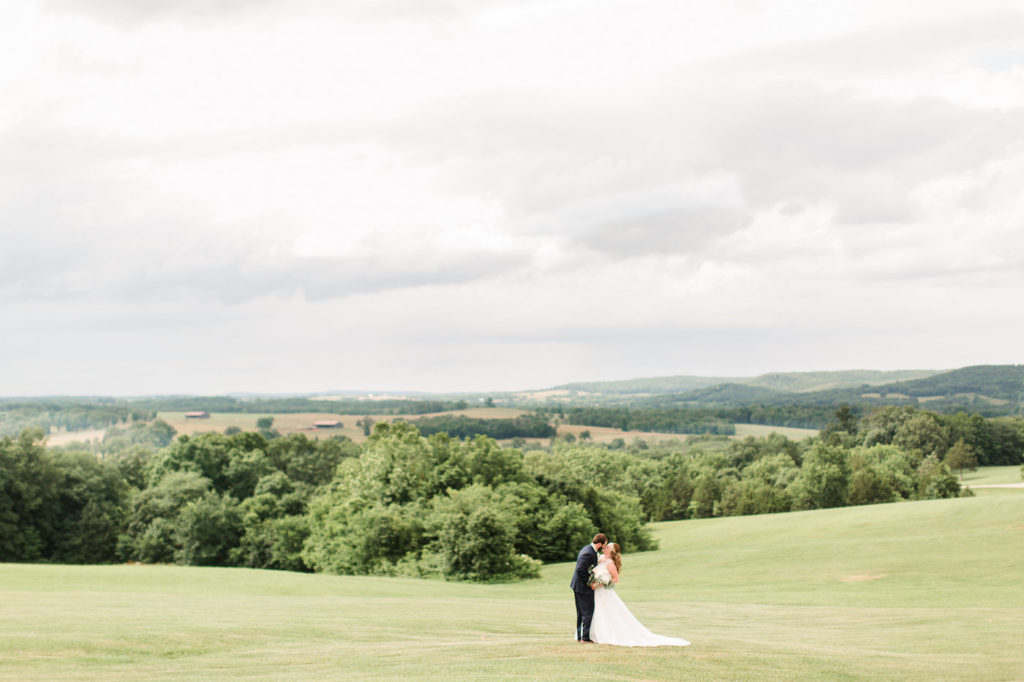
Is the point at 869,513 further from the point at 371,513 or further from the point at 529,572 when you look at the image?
the point at 371,513

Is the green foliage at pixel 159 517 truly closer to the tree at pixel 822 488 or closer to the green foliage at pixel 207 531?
the green foliage at pixel 207 531

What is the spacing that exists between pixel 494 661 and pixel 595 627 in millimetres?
2462

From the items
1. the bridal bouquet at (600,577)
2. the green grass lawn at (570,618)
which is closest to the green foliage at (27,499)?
the green grass lawn at (570,618)

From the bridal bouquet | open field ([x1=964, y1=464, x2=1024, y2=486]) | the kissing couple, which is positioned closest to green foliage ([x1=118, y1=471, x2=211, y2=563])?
the kissing couple

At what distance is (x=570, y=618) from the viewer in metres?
24.9

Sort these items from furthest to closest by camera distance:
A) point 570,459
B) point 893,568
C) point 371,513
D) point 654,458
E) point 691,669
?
point 654,458, point 570,459, point 371,513, point 893,568, point 691,669

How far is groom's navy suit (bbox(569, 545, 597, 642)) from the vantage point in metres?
15.3

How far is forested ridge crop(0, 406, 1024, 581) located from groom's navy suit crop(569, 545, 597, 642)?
33.7m

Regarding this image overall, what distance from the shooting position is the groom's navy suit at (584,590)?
1526 centimetres

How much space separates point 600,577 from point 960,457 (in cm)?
12315

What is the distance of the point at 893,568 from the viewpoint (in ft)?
128

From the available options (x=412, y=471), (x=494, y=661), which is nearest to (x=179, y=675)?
(x=494, y=661)

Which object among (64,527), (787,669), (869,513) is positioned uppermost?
(787,669)

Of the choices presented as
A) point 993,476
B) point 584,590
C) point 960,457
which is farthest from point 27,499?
point 960,457
